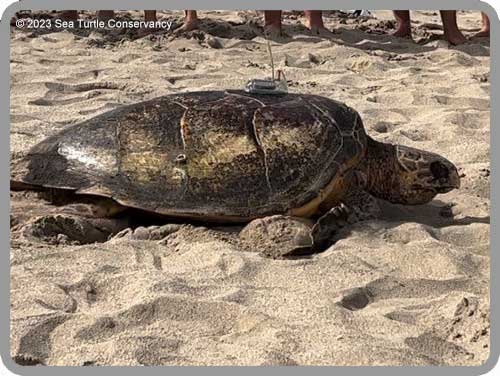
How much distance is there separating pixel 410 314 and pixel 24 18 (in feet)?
6.31

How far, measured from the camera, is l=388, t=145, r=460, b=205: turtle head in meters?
2.21

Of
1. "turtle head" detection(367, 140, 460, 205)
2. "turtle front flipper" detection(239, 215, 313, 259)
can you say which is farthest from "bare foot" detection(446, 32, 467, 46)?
"turtle front flipper" detection(239, 215, 313, 259)

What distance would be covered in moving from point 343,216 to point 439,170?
0.37 metres

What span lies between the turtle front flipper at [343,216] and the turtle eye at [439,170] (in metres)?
0.18

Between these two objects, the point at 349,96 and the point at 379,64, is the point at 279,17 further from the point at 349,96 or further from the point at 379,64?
the point at 349,96

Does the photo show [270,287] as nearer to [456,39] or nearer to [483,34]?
[456,39]

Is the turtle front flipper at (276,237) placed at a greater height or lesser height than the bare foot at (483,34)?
lesser

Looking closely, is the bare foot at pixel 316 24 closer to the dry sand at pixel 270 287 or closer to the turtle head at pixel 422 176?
the dry sand at pixel 270 287

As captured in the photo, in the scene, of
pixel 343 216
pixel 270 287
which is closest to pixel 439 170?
pixel 343 216

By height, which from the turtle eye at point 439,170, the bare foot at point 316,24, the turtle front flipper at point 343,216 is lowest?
the turtle front flipper at point 343,216

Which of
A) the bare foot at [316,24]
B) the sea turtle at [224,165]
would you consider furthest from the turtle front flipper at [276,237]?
the bare foot at [316,24]

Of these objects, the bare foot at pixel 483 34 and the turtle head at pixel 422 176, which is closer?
the turtle head at pixel 422 176

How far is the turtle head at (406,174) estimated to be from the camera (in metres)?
2.21

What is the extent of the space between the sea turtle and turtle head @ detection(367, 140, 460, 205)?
3.4 inches
